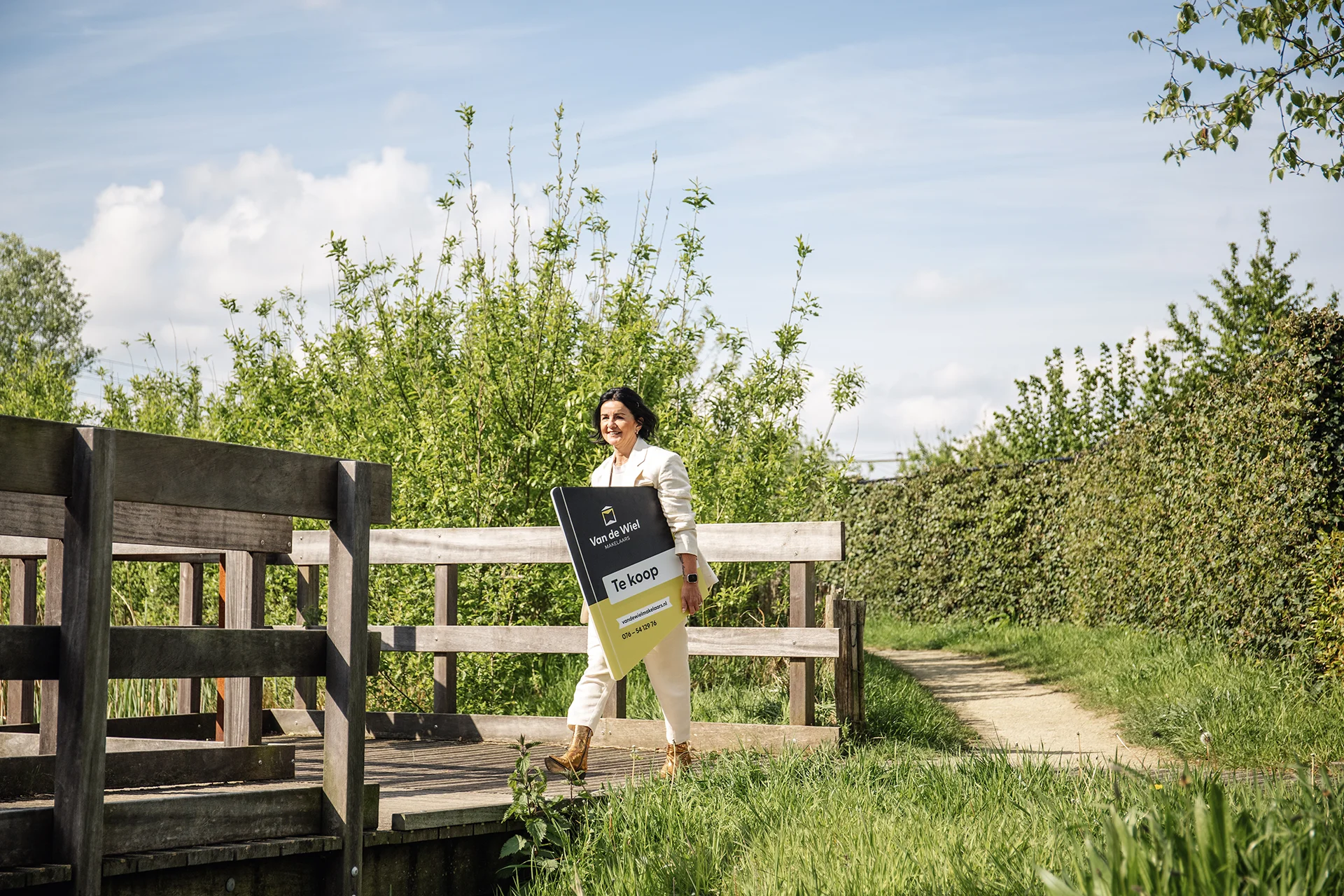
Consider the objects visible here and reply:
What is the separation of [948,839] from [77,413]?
659 inches

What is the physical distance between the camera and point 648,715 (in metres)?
7.39

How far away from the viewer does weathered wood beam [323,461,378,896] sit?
12.8 ft

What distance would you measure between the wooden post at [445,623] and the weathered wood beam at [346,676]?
306 centimetres

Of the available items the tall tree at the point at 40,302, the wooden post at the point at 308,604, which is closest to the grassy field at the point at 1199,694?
the wooden post at the point at 308,604

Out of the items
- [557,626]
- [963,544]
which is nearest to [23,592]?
[557,626]

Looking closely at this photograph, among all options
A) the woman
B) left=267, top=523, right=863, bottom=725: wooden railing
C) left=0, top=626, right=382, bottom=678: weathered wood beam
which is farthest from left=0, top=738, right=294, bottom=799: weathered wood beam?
left=267, top=523, right=863, bottom=725: wooden railing

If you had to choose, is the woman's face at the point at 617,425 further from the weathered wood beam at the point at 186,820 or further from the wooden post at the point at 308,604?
the wooden post at the point at 308,604

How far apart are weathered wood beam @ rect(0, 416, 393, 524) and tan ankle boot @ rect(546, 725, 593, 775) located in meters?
1.68

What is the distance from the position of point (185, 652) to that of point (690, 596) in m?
2.45

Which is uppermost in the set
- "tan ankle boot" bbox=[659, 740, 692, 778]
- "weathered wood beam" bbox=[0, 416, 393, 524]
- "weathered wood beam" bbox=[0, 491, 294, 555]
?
"weathered wood beam" bbox=[0, 416, 393, 524]

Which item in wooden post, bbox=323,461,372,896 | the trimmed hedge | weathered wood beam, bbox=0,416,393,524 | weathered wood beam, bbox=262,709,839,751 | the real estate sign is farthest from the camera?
the trimmed hedge

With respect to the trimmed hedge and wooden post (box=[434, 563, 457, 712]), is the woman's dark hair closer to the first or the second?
wooden post (box=[434, 563, 457, 712])

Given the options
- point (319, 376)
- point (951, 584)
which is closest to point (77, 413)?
point (319, 376)

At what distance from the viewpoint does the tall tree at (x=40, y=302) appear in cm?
4991
